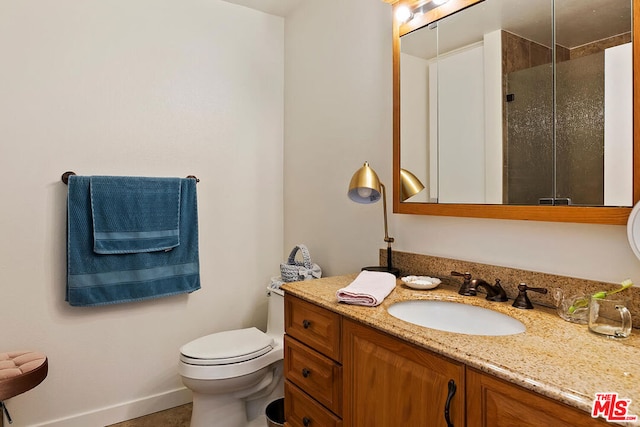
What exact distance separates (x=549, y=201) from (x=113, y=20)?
92.0 inches

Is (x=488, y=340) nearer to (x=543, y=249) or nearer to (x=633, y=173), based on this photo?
(x=543, y=249)

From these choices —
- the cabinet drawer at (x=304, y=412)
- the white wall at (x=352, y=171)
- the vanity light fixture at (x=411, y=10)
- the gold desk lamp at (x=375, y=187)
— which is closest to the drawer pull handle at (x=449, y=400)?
the cabinet drawer at (x=304, y=412)

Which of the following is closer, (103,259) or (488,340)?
(488,340)

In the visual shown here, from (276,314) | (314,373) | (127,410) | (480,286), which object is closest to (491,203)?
(480,286)

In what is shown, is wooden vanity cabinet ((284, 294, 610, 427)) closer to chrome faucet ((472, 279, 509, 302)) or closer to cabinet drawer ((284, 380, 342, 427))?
cabinet drawer ((284, 380, 342, 427))

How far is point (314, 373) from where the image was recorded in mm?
1504

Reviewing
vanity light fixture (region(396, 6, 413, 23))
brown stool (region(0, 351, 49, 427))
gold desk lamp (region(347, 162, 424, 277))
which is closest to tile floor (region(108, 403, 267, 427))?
brown stool (region(0, 351, 49, 427))

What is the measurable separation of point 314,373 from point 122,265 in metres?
1.32

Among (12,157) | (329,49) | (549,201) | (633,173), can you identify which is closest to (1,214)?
(12,157)

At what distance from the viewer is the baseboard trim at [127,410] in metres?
2.17

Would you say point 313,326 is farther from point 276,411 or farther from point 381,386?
point 276,411

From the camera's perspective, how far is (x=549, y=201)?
129cm

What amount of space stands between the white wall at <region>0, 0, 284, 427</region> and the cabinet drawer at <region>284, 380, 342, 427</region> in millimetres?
1079

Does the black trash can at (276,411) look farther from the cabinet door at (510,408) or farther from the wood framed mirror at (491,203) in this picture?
the cabinet door at (510,408)
